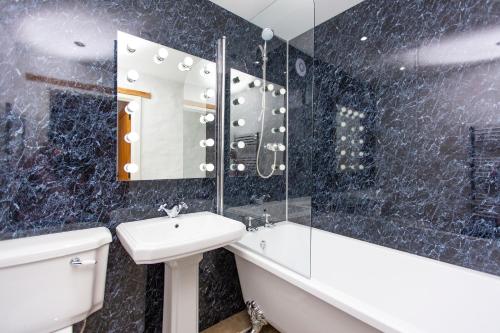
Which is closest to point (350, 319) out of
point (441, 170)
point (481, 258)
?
Answer: point (481, 258)

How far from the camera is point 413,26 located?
1.73m

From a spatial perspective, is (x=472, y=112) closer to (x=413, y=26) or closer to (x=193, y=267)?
(x=413, y=26)

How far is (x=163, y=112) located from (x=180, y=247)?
956mm

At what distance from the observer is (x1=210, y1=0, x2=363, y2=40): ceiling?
1.66 metres

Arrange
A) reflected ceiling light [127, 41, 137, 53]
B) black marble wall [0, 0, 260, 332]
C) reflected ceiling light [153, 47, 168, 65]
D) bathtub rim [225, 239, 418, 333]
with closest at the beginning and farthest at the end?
bathtub rim [225, 239, 418, 333] < black marble wall [0, 0, 260, 332] < reflected ceiling light [127, 41, 137, 53] < reflected ceiling light [153, 47, 168, 65]

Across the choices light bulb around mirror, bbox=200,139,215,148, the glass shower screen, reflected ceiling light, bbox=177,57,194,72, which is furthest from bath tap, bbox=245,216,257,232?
reflected ceiling light, bbox=177,57,194,72

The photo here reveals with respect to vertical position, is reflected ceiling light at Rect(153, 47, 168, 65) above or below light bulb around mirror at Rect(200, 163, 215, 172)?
above

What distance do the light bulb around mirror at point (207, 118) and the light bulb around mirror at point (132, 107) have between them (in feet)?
1.54

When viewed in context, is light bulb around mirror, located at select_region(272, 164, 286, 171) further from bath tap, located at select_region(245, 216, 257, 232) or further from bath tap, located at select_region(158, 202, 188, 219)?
bath tap, located at select_region(158, 202, 188, 219)

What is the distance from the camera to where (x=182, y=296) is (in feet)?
4.55

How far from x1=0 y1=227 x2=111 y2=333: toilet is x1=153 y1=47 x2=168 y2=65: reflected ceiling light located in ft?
3.74

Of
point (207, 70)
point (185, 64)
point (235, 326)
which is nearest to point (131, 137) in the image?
point (185, 64)

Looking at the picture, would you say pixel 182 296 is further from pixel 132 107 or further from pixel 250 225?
pixel 132 107

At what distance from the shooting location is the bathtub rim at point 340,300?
89 cm
